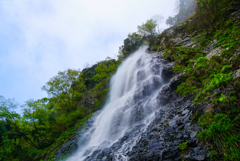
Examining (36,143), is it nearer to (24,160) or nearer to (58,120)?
(24,160)

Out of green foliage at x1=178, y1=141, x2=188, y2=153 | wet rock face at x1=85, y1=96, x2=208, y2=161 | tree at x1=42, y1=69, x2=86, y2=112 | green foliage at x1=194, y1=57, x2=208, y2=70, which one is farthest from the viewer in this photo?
tree at x1=42, y1=69, x2=86, y2=112

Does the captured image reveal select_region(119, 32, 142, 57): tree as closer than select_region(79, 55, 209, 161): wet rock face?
No

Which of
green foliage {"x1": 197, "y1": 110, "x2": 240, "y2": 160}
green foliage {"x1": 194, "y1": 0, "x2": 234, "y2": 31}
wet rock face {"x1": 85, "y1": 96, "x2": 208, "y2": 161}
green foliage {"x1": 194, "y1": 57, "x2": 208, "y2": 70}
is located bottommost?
green foliage {"x1": 197, "y1": 110, "x2": 240, "y2": 160}

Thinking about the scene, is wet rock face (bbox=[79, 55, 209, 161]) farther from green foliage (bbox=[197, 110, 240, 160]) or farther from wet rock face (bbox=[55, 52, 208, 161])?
green foliage (bbox=[197, 110, 240, 160])

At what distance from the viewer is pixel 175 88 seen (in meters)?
10.0

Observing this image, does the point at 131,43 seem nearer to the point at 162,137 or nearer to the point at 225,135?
the point at 162,137

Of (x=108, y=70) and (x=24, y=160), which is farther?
(x=108, y=70)

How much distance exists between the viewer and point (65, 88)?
68.6 feet

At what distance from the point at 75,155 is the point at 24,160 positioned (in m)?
9.57

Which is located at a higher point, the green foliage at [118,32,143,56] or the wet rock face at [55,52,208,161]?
the green foliage at [118,32,143,56]

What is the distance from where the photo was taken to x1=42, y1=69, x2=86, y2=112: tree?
20344 millimetres

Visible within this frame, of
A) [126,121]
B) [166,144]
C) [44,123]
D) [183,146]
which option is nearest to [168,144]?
[166,144]

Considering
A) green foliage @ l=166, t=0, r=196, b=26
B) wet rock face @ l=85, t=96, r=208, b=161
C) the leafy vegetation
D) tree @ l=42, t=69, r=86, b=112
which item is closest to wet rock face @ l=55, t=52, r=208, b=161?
wet rock face @ l=85, t=96, r=208, b=161

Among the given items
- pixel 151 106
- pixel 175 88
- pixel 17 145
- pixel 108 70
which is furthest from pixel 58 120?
pixel 175 88
